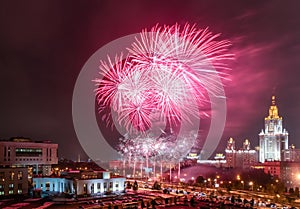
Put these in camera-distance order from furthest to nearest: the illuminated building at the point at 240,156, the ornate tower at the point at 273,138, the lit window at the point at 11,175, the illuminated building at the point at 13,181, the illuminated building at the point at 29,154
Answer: the illuminated building at the point at 240,156
the ornate tower at the point at 273,138
the illuminated building at the point at 29,154
the lit window at the point at 11,175
the illuminated building at the point at 13,181

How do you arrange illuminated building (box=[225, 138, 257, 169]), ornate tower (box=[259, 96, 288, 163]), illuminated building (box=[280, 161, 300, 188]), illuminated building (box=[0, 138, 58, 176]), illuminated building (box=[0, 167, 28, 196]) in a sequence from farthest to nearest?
illuminated building (box=[225, 138, 257, 169]) < ornate tower (box=[259, 96, 288, 163]) < illuminated building (box=[280, 161, 300, 188]) < illuminated building (box=[0, 138, 58, 176]) < illuminated building (box=[0, 167, 28, 196])

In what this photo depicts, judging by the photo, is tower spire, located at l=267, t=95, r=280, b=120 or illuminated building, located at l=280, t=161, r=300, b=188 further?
tower spire, located at l=267, t=95, r=280, b=120

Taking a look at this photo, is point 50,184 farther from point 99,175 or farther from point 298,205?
point 298,205

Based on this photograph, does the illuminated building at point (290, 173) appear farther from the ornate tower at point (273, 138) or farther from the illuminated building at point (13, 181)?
the illuminated building at point (13, 181)

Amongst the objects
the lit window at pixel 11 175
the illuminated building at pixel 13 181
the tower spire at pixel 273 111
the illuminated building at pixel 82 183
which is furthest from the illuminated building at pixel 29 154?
the tower spire at pixel 273 111

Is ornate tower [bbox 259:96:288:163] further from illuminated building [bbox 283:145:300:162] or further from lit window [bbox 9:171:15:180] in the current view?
lit window [bbox 9:171:15:180]

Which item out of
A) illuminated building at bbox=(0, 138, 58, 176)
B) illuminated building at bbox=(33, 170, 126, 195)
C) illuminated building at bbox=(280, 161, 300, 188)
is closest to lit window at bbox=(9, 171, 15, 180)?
illuminated building at bbox=(33, 170, 126, 195)
